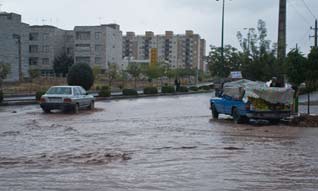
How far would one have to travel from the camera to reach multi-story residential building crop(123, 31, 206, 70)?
16562 centimetres

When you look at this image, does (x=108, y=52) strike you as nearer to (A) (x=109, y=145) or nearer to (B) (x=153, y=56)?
(B) (x=153, y=56)

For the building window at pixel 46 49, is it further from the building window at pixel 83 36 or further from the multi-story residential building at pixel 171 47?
the multi-story residential building at pixel 171 47

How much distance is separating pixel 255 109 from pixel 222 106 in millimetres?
2680

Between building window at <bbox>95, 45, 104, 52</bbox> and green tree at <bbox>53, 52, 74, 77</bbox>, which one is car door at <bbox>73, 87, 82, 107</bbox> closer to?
green tree at <bbox>53, 52, 74, 77</bbox>

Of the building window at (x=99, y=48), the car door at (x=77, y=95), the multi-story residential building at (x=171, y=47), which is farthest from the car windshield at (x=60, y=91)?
the multi-story residential building at (x=171, y=47)

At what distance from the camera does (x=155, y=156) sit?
1179 centimetres

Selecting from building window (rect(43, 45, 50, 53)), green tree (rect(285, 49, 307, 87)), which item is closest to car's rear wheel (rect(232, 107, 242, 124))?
green tree (rect(285, 49, 307, 87))

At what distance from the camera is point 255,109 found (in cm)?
1959

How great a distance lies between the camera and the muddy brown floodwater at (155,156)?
8.77 metres

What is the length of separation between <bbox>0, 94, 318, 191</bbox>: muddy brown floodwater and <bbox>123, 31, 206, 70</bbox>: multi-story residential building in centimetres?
14433

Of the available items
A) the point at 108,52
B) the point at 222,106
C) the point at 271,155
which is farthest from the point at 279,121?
the point at 108,52

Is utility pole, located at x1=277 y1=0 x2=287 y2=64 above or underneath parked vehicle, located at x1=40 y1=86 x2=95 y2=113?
above

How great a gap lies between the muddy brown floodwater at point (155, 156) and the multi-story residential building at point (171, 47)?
474ft

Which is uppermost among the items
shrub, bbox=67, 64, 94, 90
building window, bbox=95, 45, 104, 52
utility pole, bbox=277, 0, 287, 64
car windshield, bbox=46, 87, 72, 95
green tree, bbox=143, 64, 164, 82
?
building window, bbox=95, 45, 104, 52
